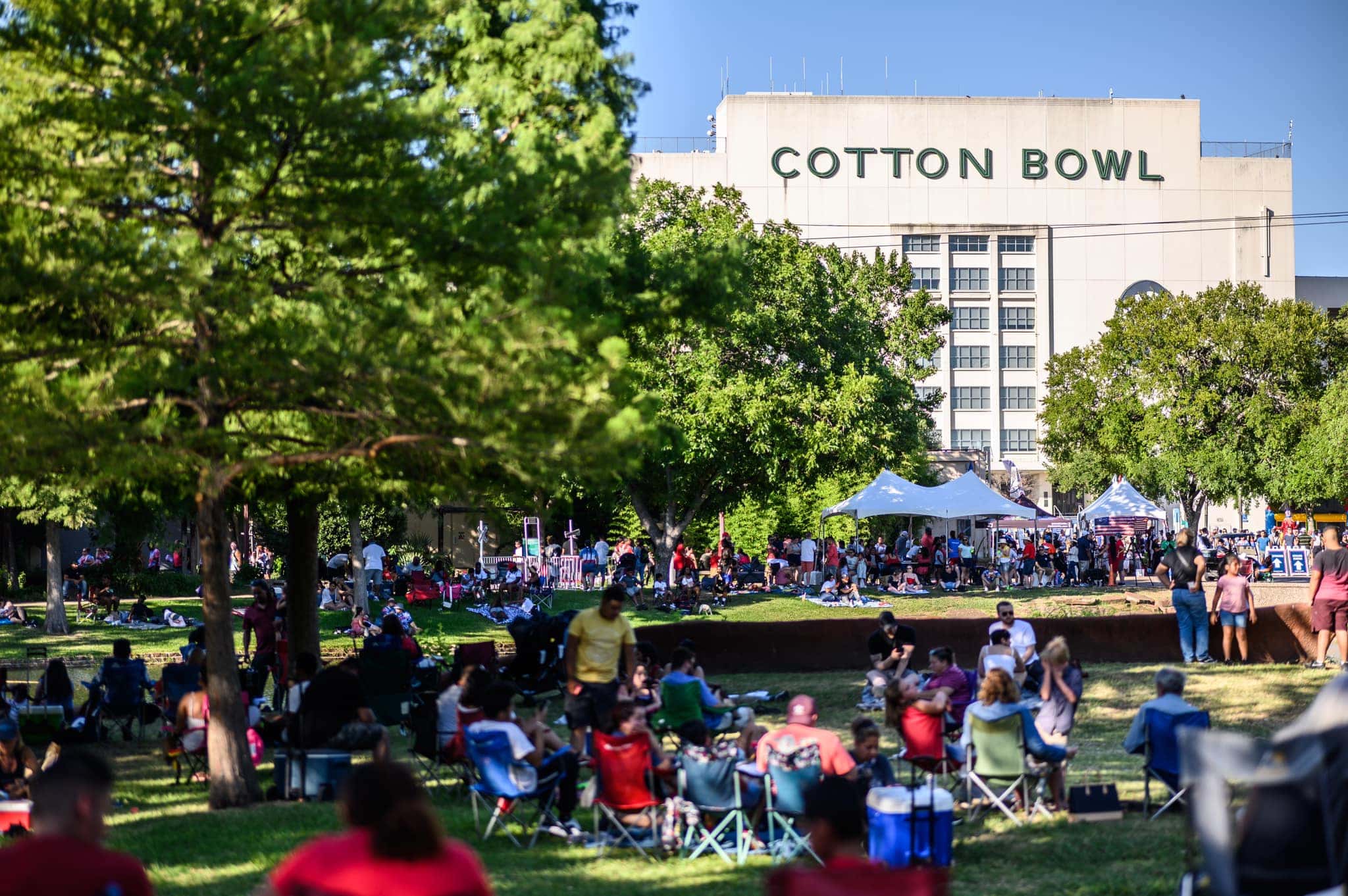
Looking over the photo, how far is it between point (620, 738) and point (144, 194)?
530 cm

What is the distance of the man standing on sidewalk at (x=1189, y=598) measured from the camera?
2044 cm

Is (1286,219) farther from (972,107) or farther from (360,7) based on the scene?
(360,7)

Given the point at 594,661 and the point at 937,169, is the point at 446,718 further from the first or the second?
the point at 937,169

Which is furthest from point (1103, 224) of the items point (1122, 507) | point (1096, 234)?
point (1122, 507)

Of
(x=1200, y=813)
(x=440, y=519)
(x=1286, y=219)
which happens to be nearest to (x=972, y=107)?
(x=1286, y=219)

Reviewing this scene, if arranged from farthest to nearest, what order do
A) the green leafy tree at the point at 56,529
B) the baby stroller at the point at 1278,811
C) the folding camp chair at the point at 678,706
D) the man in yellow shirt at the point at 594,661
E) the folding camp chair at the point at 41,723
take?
the green leafy tree at the point at 56,529
the folding camp chair at the point at 41,723
the folding camp chair at the point at 678,706
the man in yellow shirt at the point at 594,661
the baby stroller at the point at 1278,811

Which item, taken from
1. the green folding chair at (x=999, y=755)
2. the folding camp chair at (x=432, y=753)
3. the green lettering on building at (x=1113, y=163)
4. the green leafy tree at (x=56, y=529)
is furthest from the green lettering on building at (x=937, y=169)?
the green folding chair at (x=999, y=755)

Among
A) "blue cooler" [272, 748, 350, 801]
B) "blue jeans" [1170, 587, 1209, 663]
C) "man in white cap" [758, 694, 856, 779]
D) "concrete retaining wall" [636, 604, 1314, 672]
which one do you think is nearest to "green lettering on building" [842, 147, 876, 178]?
"concrete retaining wall" [636, 604, 1314, 672]

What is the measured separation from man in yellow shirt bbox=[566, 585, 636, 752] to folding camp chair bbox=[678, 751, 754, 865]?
2.73 meters

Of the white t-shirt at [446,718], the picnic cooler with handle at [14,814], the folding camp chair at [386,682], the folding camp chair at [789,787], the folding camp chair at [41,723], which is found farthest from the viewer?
the folding camp chair at [386,682]

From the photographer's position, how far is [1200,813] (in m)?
5.49

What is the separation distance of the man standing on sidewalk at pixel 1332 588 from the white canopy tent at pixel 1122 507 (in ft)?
68.9

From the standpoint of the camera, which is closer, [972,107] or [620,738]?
[620,738]

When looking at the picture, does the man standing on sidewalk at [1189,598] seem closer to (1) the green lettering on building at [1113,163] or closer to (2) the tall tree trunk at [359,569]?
(2) the tall tree trunk at [359,569]
